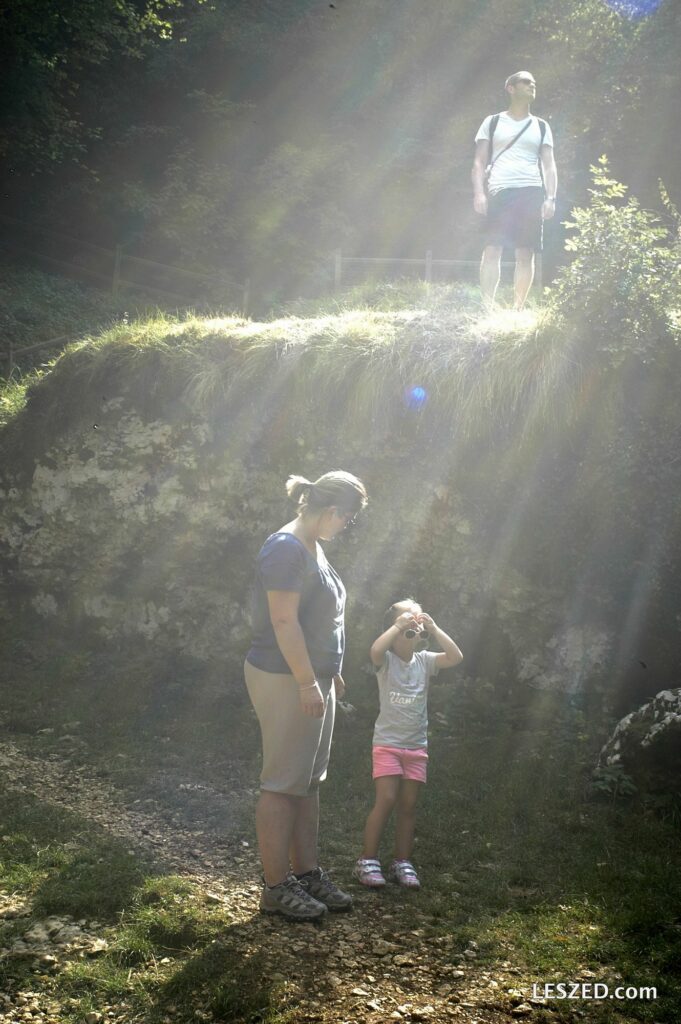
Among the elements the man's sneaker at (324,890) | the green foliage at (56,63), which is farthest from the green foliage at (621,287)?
the green foliage at (56,63)

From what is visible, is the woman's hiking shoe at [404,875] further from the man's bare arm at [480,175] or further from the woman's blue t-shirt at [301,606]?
the man's bare arm at [480,175]

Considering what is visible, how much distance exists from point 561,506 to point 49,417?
498cm

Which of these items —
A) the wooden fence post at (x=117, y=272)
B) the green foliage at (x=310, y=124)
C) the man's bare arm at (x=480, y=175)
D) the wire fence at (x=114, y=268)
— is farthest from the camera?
the green foliage at (x=310, y=124)

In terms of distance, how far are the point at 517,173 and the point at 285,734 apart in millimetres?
6236

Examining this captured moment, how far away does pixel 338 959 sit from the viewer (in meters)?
3.67

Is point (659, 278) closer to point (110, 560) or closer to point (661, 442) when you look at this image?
point (661, 442)

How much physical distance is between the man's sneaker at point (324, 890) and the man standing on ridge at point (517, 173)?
18.3ft

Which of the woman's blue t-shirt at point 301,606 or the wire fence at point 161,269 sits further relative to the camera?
the wire fence at point 161,269

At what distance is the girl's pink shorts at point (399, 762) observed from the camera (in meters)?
4.57

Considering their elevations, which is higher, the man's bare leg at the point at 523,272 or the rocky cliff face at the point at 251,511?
the man's bare leg at the point at 523,272

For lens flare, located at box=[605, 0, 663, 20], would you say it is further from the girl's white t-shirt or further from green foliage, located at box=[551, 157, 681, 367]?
the girl's white t-shirt

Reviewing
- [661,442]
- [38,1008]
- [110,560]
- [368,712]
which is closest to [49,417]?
[110,560]

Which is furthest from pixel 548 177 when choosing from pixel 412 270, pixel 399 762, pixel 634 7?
pixel 634 7

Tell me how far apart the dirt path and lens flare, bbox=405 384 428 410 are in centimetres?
381
